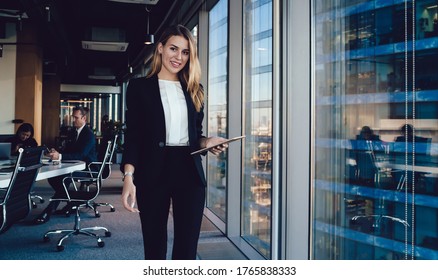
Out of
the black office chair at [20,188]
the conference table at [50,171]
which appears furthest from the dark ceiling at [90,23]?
the black office chair at [20,188]

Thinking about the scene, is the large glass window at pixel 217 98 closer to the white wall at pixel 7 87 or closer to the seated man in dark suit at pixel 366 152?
the seated man in dark suit at pixel 366 152

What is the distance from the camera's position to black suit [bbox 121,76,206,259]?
143 cm

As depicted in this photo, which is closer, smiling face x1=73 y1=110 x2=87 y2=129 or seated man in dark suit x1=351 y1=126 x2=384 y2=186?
seated man in dark suit x1=351 y1=126 x2=384 y2=186

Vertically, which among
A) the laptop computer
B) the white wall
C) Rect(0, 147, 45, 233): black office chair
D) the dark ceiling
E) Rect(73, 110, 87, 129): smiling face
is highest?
the dark ceiling

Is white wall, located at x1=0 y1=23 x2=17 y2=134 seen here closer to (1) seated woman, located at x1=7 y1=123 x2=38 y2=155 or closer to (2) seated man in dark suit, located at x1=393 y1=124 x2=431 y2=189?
(1) seated woman, located at x1=7 y1=123 x2=38 y2=155

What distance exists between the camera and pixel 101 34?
8.70 m

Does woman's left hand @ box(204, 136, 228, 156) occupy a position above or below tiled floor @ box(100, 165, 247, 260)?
above

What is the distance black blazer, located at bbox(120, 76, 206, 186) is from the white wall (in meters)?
7.58

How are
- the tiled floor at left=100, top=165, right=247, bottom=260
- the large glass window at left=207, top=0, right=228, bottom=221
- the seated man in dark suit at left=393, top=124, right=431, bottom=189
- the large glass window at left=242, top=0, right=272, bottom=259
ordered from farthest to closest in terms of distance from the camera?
1. the large glass window at left=207, top=0, right=228, bottom=221
2. the tiled floor at left=100, top=165, right=247, bottom=260
3. the large glass window at left=242, top=0, right=272, bottom=259
4. the seated man in dark suit at left=393, top=124, right=431, bottom=189

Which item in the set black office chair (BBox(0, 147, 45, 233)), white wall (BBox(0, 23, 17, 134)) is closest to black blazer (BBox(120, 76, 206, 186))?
black office chair (BBox(0, 147, 45, 233))

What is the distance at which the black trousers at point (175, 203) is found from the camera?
143 cm

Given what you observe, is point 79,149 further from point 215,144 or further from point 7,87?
point 7,87

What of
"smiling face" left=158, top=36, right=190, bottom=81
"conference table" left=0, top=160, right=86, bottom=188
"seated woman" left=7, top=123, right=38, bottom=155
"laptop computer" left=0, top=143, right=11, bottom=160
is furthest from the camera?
"seated woman" left=7, top=123, right=38, bottom=155
